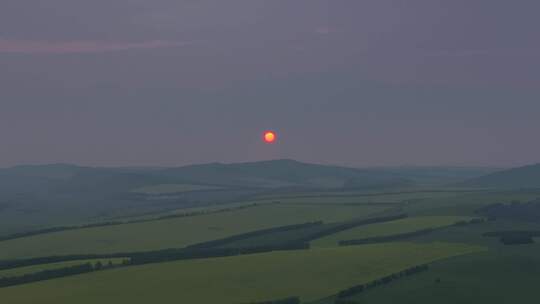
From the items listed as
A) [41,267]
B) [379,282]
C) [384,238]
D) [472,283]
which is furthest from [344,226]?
[41,267]

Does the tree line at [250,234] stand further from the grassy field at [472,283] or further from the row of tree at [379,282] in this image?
the grassy field at [472,283]

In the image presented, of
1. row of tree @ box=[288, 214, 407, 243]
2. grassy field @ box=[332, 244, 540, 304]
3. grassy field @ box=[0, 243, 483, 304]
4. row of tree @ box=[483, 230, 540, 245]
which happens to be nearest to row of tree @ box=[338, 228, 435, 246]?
row of tree @ box=[288, 214, 407, 243]

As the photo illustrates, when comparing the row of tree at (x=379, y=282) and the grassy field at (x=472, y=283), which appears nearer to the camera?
the grassy field at (x=472, y=283)

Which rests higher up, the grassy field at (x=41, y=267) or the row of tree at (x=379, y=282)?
the grassy field at (x=41, y=267)

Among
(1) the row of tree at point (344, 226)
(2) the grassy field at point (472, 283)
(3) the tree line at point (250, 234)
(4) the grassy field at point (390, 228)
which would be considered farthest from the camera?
(1) the row of tree at point (344, 226)

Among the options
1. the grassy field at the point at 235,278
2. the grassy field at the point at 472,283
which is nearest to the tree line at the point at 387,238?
the grassy field at the point at 235,278

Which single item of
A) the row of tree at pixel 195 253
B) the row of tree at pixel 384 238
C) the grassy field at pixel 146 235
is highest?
the grassy field at pixel 146 235

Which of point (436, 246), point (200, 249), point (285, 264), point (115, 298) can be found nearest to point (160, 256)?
point (200, 249)

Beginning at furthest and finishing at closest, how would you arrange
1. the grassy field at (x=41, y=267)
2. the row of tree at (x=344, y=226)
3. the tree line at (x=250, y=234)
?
the row of tree at (x=344, y=226) → the tree line at (x=250, y=234) → the grassy field at (x=41, y=267)
